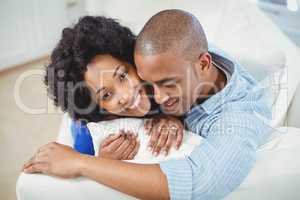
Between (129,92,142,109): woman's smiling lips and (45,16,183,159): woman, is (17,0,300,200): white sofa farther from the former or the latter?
(129,92,142,109): woman's smiling lips

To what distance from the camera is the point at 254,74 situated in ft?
4.09

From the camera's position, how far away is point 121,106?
101cm

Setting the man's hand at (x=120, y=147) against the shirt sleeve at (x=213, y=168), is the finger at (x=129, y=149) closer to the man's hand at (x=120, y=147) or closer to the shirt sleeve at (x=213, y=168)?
the man's hand at (x=120, y=147)

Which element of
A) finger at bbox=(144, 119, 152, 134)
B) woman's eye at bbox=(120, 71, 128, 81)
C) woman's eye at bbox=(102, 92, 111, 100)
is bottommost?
finger at bbox=(144, 119, 152, 134)

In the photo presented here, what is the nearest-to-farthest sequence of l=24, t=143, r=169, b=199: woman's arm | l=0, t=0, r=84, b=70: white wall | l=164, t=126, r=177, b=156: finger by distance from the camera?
l=24, t=143, r=169, b=199: woman's arm, l=164, t=126, r=177, b=156: finger, l=0, t=0, r=84, b=70: white wall

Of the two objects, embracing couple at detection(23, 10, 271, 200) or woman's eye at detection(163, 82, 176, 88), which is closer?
embracing couple at detection(23, 10, 271, 200)

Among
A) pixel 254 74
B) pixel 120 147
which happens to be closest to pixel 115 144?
pixel 120 147

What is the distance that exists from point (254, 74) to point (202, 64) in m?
0.33

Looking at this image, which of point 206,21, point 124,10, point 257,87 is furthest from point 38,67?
point 257,87

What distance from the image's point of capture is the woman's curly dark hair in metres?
1.04

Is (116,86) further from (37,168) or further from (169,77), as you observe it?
(37,168)

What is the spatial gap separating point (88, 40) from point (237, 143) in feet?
1.63

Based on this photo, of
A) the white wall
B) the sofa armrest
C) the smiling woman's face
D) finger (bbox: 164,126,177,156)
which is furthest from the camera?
the white wall

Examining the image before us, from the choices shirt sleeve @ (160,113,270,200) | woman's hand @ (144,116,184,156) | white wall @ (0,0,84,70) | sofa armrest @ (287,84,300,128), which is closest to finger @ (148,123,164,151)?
woman's hand @ (144,116,184,156)
